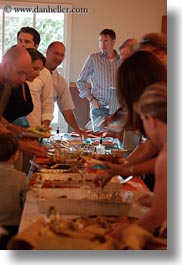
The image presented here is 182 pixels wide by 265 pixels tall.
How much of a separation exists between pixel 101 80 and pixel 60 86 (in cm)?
15

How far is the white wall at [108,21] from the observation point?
1.34 metres

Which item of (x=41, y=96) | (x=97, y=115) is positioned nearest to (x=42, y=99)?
(x=41, y=96)

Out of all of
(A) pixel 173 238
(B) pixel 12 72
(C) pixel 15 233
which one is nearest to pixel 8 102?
(B) pixel 12 72

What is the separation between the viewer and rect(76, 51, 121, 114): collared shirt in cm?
137

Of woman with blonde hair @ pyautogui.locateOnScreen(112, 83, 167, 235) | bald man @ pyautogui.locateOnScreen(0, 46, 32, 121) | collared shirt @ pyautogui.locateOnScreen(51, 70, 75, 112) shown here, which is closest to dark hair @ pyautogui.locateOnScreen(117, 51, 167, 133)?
woman with blonde hair @ pyautogui.locateOnScreen(112, 83, 167, 235)

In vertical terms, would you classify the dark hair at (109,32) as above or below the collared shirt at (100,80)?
above

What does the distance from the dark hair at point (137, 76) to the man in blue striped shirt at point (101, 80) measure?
0.15 meters

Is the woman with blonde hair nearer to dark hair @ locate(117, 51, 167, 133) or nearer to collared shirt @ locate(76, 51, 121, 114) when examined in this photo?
dark hair @ locate(117, 51, 167, 133)

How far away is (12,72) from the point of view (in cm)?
127

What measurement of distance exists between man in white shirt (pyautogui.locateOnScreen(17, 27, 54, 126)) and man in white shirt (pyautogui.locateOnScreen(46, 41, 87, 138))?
0.02 meters

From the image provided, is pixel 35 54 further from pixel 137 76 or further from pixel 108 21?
pixel 137 76

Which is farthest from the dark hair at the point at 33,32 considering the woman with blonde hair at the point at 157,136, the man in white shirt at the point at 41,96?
the woman with blonde hair at the point at 157,136

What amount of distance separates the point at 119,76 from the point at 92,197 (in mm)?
280

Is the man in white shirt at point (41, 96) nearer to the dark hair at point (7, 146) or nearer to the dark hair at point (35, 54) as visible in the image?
the dark hair at point (35, 54)
